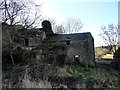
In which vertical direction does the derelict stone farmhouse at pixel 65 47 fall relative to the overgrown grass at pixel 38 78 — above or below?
above

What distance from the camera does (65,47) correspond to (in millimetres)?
27469

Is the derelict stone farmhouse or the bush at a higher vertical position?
the derelict stone farmhouse

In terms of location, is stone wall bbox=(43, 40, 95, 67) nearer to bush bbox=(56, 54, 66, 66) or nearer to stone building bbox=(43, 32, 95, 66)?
stone building bbox=(43, 32, 95, 66)

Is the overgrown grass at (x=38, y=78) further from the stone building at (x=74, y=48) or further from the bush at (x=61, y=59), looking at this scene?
the stone building at (x=74, y=48)

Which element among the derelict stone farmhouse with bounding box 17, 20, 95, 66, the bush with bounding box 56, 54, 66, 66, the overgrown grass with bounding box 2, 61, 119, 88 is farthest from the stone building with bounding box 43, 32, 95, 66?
the overgrown grass with bounding box 2, 61, 119, 88

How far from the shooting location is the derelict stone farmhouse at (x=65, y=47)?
26219mm

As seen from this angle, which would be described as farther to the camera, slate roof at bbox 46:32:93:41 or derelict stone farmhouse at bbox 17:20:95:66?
slate roof at bbox 46:32:93:41

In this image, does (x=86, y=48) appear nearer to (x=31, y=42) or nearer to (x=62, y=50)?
(x=62, y=50)

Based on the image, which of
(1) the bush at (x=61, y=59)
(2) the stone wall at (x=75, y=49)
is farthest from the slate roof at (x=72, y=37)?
(1) the bush at (x=61, y=59)

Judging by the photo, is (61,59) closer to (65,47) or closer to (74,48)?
(65,47)


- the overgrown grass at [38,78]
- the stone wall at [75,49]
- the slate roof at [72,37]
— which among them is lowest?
the overgrown grass at [38,78]

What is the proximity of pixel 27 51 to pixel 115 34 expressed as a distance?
12617 mm

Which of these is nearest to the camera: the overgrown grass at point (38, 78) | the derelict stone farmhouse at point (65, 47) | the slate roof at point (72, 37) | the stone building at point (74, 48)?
the overgrown grass at point (38, 78)

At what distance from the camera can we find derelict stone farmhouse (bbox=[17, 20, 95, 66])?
2622cm
